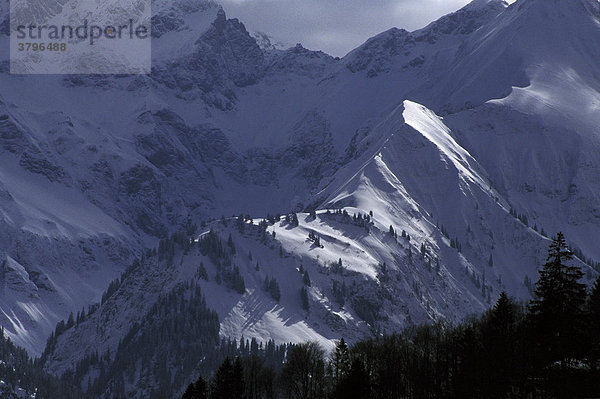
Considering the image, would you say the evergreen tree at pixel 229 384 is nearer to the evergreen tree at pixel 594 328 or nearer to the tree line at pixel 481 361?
the tree line at pixel 481 361

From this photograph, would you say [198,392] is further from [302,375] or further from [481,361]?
[481,361]

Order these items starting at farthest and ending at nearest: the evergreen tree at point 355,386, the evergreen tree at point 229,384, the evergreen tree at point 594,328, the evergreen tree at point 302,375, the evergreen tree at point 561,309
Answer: the evergreen tree at point 302,375 < the evergreen tree at point 229,384 < the evergreen tree at point 355,386 < the evergreen tree at point 594,328 < the evergreen tree at point 561,309

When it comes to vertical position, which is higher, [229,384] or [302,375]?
[302,375]

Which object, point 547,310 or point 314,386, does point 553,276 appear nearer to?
point 547,310

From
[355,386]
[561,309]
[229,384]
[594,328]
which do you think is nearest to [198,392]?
[229,384]

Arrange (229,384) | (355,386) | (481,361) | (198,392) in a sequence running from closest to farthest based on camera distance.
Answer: (355,386), (481,361), (229,384), (198,392)

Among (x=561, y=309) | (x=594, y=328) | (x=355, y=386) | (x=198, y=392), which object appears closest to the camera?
(x=561, y=309)

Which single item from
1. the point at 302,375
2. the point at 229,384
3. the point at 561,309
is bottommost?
the point at 229,384

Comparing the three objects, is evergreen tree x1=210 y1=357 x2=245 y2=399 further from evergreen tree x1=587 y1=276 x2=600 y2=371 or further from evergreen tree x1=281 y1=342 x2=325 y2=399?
evergreen tree x1=587 y1=276 x2=600 y2=371

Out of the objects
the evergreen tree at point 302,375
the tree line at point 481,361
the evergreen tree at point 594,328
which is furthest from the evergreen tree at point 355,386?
the evergreen tree at point 594,328

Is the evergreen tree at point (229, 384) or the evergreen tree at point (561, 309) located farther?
the evergreen tree at point (229, 384)

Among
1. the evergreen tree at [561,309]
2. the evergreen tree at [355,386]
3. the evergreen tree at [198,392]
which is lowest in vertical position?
the evergreen tree at [198,392]

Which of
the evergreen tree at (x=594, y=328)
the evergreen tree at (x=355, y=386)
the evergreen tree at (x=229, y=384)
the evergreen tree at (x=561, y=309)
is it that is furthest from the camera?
the evergreen tree at (x=229, y=384)

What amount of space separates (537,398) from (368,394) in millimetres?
19680
